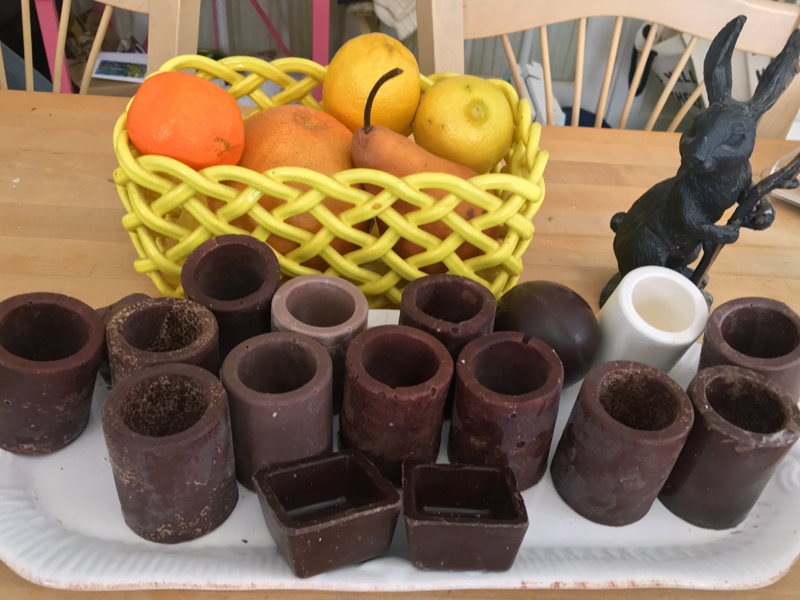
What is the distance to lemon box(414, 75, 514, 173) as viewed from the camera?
1.87ft

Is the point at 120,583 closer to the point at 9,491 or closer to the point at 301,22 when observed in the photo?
the point at 9,491

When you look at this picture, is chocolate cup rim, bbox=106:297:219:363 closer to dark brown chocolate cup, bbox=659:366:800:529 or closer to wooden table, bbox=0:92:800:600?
wooden table, bbox=0:92:800:600

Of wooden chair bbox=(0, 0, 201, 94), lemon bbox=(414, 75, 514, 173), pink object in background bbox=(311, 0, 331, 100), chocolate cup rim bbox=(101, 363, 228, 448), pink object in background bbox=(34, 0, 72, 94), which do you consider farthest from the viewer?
pink object in background bbox=(311, 0, 331, 100)

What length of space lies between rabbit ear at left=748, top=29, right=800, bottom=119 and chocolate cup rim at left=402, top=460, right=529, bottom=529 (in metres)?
0.32

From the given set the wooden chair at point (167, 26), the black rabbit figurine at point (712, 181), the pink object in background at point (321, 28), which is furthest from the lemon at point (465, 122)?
the pink object in background at point (321, 28)

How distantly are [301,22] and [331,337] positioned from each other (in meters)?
1.62

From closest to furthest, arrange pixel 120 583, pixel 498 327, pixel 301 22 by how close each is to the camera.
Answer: pixel 120 583
pixel 498 327
pixel 301 22

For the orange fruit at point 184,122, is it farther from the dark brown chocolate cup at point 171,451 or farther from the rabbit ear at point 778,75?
the rabbit ear at point 778,75

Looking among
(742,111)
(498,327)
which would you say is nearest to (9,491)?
(498,327)

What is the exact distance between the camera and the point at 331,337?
16.4 inches

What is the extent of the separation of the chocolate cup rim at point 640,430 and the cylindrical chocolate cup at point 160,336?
0.80ft

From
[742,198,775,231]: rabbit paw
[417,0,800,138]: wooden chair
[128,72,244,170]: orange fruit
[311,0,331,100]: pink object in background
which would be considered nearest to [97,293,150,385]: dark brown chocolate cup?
[128,72,244,170]: orange fruit

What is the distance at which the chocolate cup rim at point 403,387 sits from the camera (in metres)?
0.38

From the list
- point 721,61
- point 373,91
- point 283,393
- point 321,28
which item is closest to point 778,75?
point 721,61
